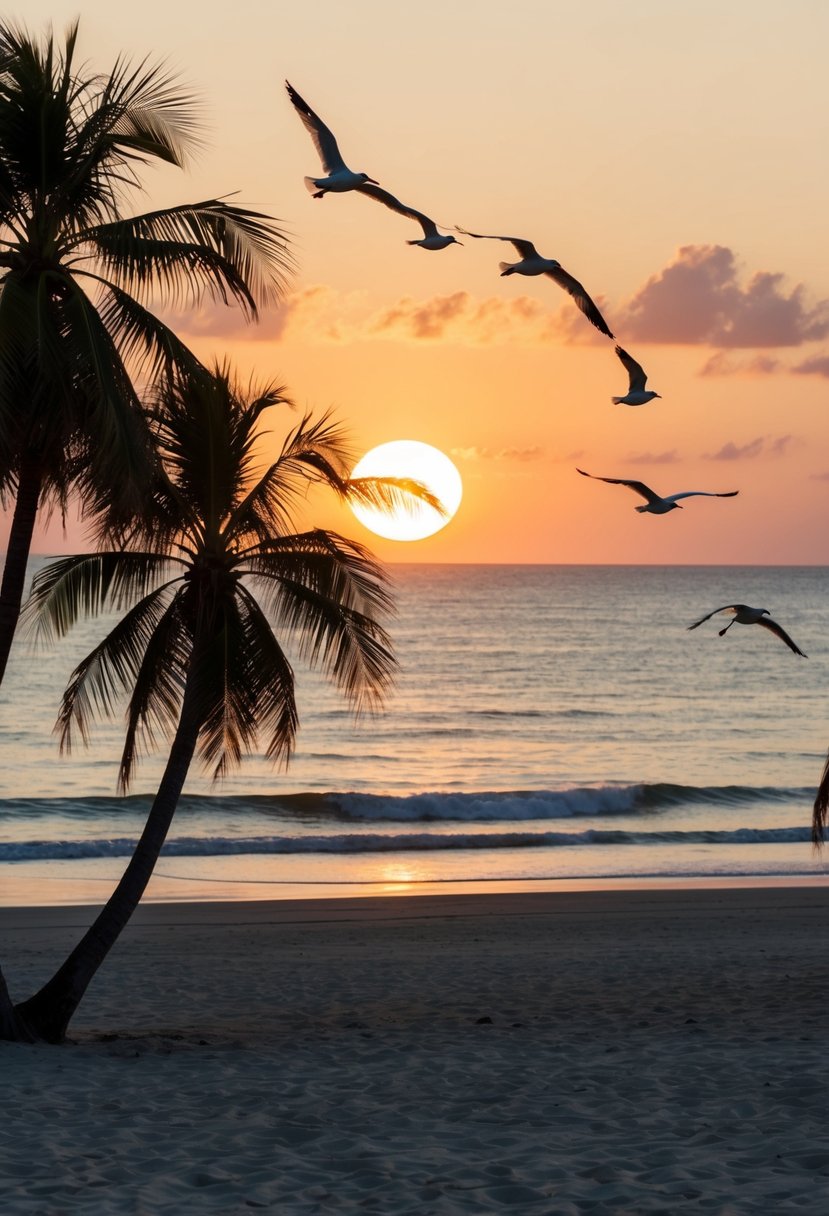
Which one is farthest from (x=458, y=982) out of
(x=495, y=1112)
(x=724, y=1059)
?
(x=495, y=1112)

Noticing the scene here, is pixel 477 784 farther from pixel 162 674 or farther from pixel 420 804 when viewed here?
pixel 162 674

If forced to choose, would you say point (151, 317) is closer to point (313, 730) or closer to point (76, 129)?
point (76, 129)

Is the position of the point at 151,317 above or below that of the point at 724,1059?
above

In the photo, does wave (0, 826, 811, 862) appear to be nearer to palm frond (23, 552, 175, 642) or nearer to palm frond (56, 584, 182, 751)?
palm frond (56, 584, 182, 751)

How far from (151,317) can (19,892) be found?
15.3 m

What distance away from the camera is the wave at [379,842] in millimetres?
28109

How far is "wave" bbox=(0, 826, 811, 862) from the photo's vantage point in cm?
2811

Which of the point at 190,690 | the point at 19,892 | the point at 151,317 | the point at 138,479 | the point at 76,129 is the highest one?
the point at 76,129

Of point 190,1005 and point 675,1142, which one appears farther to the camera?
point 190,1005

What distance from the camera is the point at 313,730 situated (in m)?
52.3

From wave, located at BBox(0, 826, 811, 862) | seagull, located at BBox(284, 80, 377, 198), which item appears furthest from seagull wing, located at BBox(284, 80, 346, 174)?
wave, located at BBox(0, 826, 811, 862)

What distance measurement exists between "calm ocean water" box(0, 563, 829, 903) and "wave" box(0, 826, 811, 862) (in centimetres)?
7

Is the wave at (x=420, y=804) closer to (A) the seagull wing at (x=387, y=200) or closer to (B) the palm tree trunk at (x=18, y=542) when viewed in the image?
(B) the palm tree trunk at (x=18, y=542)

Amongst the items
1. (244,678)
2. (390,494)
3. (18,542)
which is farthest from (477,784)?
(18,542)
